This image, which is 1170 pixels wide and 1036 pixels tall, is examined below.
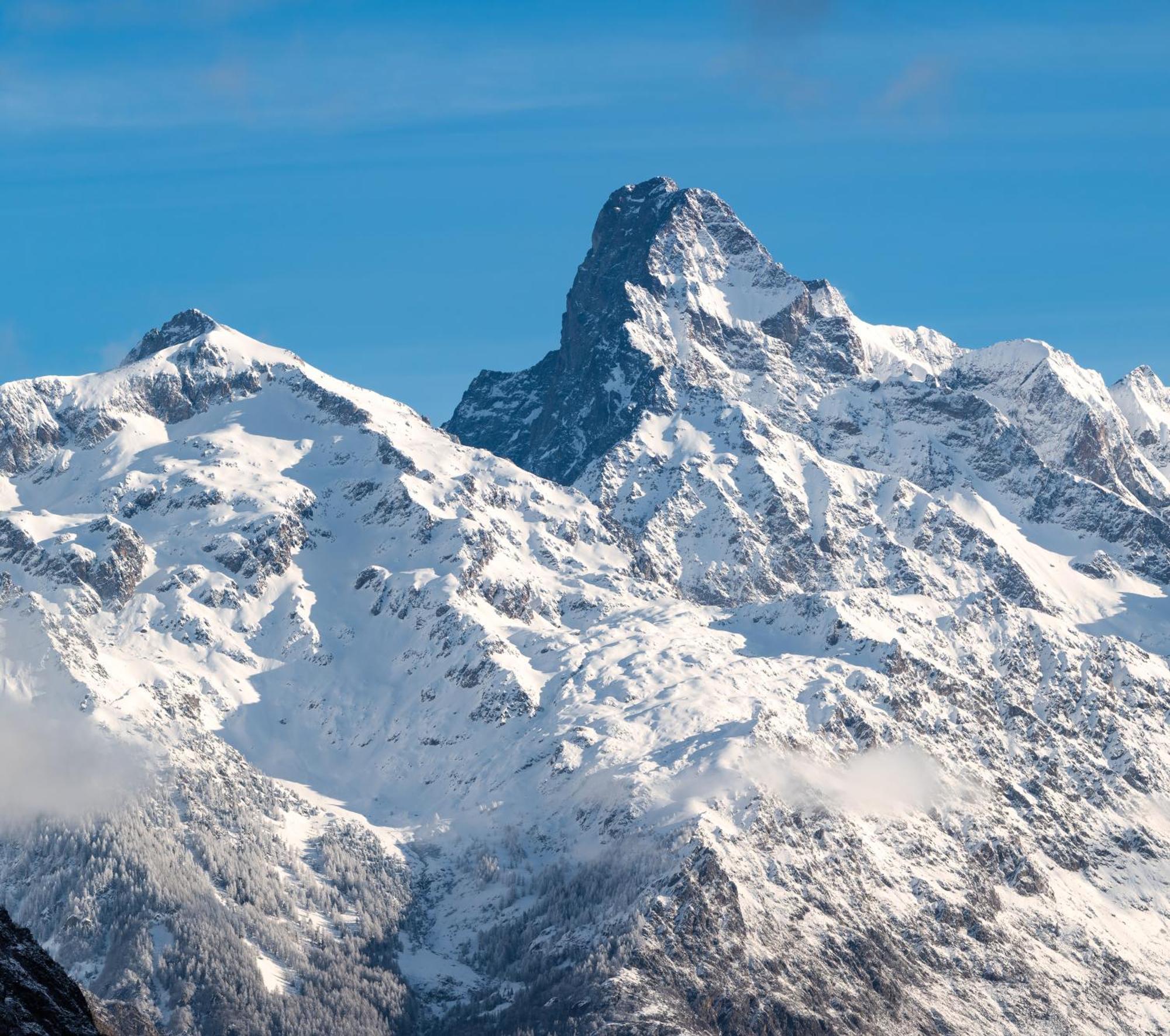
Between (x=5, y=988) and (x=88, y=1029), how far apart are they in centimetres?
345

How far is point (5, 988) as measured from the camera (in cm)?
6781

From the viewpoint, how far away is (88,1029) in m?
69.6
